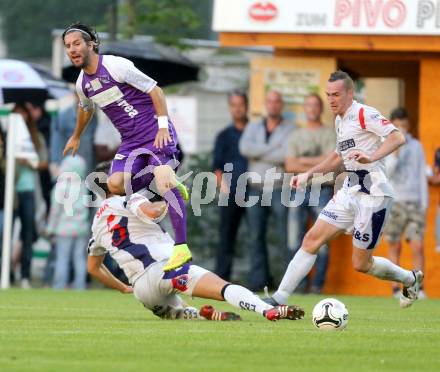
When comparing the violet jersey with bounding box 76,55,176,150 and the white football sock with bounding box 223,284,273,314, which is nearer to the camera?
the white football sock with bounding box 223,284,273,314

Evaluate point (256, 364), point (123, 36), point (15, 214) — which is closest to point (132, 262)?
point (256, 364)

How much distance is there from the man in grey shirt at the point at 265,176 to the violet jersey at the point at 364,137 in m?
6.29

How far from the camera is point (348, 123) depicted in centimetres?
1231

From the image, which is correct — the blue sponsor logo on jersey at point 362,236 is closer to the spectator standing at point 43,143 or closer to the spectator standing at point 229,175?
the spectator standing at point 229,175

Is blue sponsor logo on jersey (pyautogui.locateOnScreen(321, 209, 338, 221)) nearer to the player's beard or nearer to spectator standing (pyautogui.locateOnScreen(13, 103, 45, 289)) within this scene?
the player's beard

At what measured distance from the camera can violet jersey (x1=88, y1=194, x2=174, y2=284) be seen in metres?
11.4

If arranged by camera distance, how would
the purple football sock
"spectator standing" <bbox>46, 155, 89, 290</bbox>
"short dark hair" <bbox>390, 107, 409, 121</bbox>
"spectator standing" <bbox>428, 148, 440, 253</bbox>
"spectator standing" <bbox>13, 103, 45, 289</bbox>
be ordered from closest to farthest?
the purple football sock < "short dark hair" <bbox>390, 107, 409, 121</bbox> < "spectator standing" <bbox>428, 148, 440, 253</bbox> < "spectator standing" <bbox>46, 155, 89, 290</bbox> < "spectator standing" <bbox>13, 103, 45, 289</bbox>

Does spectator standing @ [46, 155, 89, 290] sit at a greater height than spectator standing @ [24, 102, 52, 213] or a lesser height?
lesser

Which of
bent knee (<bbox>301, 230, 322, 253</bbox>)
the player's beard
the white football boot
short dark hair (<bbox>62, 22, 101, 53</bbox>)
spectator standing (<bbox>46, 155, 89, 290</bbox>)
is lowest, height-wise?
spectator standing (<bbox>46, 155, 89, 290</bbox>)

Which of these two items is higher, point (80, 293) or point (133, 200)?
point (133, 200)

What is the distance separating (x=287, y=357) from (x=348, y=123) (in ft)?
13.4

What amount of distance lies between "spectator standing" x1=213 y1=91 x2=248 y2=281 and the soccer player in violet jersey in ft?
22.6

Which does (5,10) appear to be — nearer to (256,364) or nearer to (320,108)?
(320,108)

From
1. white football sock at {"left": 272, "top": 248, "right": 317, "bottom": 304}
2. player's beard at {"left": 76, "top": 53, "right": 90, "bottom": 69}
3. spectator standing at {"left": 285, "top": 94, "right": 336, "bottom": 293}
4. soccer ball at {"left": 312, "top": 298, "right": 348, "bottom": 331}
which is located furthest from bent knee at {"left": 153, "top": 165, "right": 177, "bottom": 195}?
spectator standing at {"left": 285, "top": 94, "right": 336, "bottom": 293}
